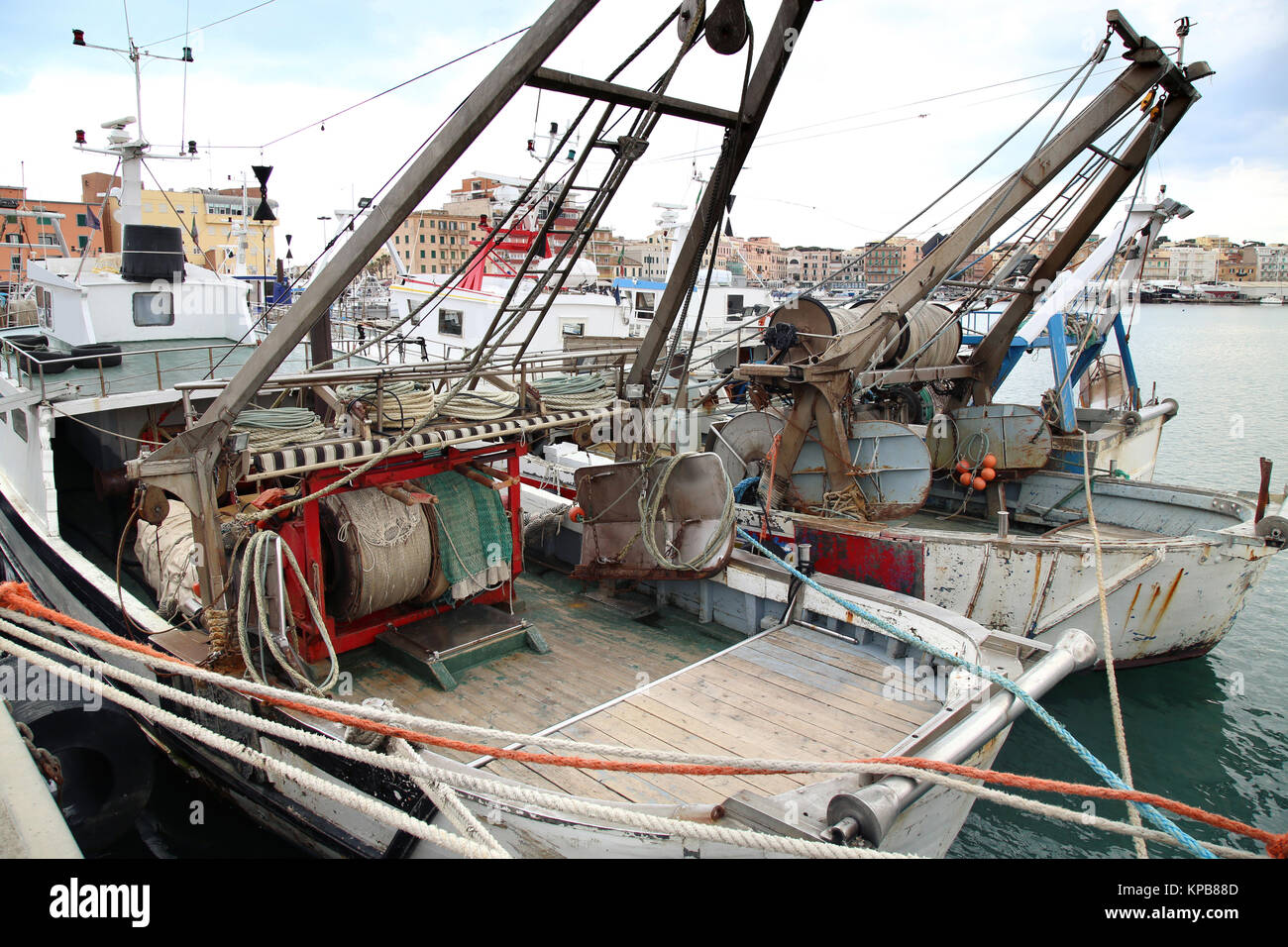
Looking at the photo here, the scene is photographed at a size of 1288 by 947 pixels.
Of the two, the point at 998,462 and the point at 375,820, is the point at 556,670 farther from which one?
the point at 998,462

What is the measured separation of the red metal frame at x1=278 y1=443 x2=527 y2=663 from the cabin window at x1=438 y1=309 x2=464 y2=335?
1292 cm

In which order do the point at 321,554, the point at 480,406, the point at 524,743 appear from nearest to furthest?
the point at 524,743, the point at 321,554, the point at 480,406

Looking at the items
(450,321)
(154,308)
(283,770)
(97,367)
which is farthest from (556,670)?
(450,321)

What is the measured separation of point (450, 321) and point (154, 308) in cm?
747

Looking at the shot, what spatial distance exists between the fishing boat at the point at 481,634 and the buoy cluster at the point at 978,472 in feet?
19.1

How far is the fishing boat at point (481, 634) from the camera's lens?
159 inches

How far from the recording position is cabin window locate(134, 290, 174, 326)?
13.6 meters

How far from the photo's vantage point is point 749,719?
5.89 m

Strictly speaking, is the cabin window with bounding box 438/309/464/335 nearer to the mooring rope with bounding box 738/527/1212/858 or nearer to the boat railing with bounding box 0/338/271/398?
the boat railing with bounding box 0/338/271/398

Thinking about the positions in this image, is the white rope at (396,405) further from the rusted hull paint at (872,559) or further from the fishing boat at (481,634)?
the rusted hull paint at (872,559)

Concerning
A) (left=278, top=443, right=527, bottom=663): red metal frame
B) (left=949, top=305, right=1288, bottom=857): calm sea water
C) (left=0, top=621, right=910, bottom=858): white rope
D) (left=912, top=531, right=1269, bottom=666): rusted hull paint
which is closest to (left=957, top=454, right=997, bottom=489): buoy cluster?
(left=912, top=531, right=1269, bottom=666): rusted hull paint

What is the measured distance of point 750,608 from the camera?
7.79m
